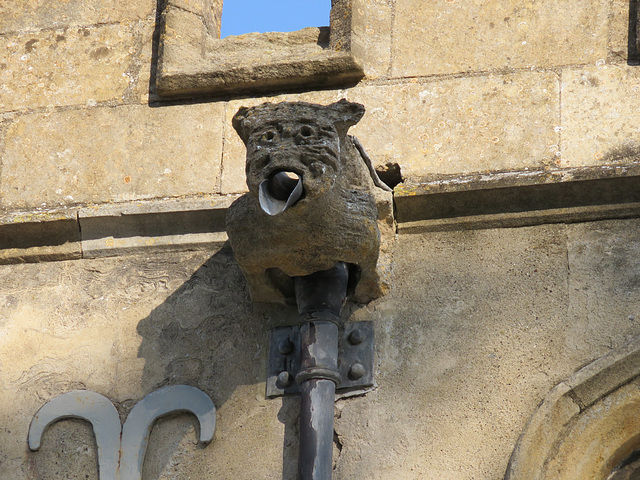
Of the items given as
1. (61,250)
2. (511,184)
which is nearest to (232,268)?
(61,250)

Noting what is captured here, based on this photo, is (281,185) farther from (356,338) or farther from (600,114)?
(600,114)

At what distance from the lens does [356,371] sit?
3777 mm

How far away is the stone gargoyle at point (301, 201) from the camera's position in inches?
137

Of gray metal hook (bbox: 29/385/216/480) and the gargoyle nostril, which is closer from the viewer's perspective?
the gargoyle nostril

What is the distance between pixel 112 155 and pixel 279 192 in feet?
3.69

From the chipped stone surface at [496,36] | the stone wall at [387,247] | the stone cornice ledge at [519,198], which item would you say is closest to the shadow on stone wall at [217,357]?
the stone wall at [387,247]

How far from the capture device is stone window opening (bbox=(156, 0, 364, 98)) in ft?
14.4

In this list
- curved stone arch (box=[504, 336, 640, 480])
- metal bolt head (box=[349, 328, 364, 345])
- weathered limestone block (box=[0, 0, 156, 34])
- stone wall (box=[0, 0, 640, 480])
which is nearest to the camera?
curved stone arch (box=[504, 336, 640, 480])

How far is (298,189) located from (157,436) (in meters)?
0.95

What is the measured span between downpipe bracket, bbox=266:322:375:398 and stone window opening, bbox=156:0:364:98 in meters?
0.96

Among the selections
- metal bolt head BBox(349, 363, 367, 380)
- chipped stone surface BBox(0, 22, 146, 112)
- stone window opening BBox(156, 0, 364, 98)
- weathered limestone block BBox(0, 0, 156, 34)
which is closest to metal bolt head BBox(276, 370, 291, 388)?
metal bolt head BBox(349, 363, 367, 380)

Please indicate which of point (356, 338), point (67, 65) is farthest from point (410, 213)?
point (67, 65)

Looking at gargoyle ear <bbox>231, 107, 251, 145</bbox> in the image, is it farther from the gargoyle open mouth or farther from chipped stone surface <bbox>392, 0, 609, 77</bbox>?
chipped stone surface <bbox>392, 0, 609, 77</bbox>

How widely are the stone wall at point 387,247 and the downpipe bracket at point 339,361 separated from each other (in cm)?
4
